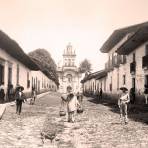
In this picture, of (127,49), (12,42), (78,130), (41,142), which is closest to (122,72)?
(127,49)

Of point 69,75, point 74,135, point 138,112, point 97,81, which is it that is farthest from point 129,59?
point 69,75

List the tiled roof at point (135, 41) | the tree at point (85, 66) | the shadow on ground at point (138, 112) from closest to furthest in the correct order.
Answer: the shadow on ground at point (138, 112), the tiled roof at point (135, 41), the tree at point (85, 66)

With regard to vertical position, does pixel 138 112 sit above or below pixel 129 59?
below

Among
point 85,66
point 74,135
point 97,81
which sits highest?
point 85,66

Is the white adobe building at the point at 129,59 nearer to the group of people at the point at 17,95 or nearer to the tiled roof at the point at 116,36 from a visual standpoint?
the tiled roof at the point at 116,36

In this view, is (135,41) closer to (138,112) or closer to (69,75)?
(138,112)

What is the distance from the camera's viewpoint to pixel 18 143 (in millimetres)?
7816

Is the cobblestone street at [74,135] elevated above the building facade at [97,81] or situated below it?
below

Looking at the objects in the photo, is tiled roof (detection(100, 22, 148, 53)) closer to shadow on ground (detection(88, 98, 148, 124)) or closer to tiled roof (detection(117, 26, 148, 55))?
tiled roof (detection(117, 26, 148, 55))

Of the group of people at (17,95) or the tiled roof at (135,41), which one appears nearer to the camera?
the group of people at (17,95)

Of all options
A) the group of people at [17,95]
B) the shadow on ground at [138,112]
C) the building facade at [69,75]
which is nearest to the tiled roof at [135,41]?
the shadow on ground at [138,112]

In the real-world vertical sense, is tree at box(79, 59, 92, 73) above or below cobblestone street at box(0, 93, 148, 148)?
above

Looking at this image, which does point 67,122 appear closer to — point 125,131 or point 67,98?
point 67,98

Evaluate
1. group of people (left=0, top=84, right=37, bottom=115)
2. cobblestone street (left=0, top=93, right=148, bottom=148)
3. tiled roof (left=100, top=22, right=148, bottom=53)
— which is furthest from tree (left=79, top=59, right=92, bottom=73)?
cobblestone street (left=0, top=93, right=148, bottom=148)
